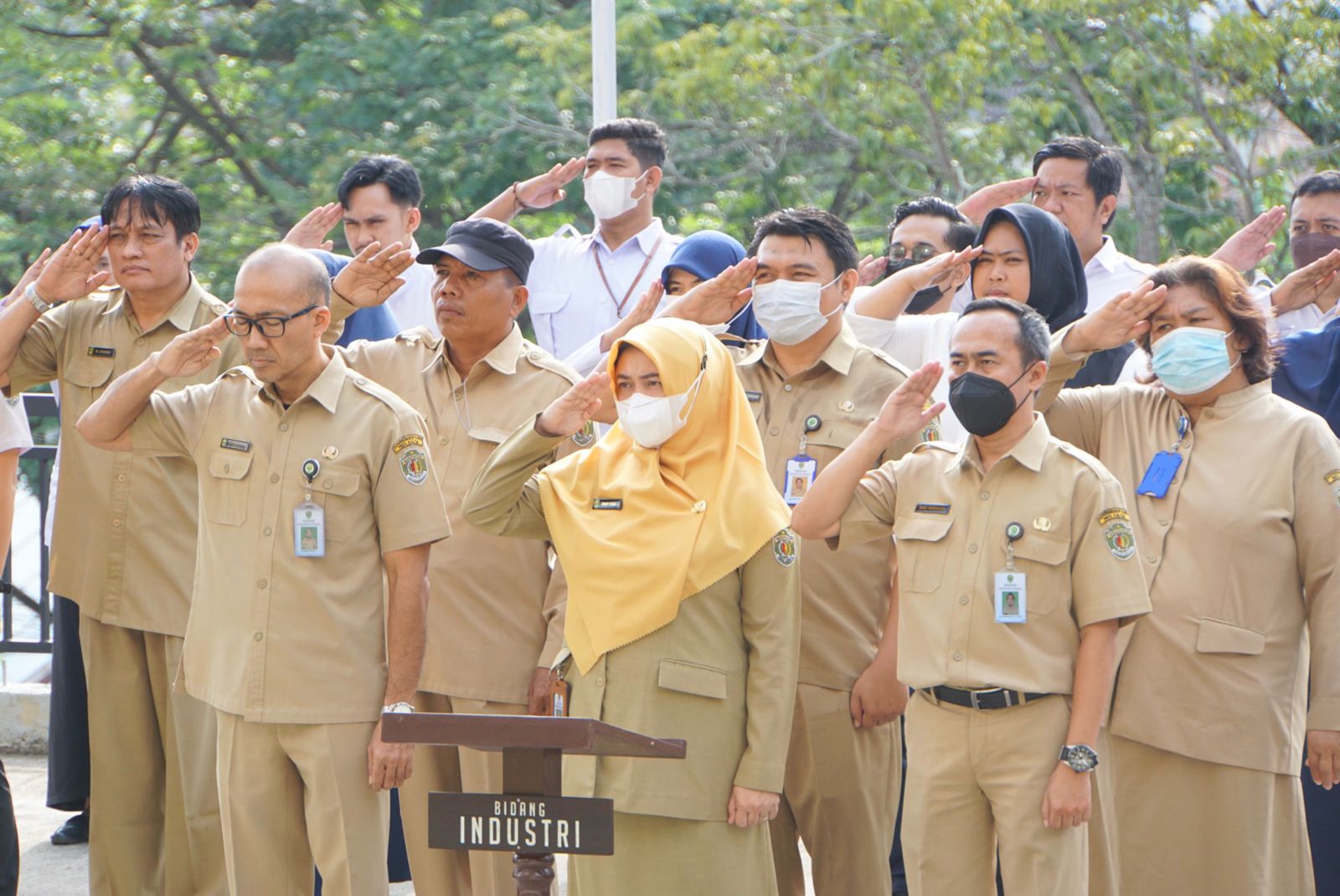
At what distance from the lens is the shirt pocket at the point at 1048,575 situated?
409 cm

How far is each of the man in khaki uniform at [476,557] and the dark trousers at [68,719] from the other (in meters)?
1.66

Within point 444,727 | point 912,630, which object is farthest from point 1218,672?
point 444,727

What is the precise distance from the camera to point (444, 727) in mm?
3207

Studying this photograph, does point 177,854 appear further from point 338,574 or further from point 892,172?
point 892,172

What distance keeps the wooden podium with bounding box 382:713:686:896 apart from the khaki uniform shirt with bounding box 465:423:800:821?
0.77 meters

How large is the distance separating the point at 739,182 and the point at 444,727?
916 cm

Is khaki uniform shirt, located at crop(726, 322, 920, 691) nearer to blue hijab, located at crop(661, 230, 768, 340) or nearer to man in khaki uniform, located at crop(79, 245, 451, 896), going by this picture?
blue hijab, located at crop(661, 230, 768, 340)

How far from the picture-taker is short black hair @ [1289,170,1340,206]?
19.1 feet

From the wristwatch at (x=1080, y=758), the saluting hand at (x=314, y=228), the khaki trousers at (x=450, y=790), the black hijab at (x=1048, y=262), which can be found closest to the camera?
the wristwatch at (x=1080, y=758)

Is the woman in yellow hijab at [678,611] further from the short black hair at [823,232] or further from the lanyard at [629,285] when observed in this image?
the lanyard at [629,285]

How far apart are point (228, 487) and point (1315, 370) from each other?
11.0 feet

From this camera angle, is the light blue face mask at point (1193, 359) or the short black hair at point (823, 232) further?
the short black hair at point (823, 232)

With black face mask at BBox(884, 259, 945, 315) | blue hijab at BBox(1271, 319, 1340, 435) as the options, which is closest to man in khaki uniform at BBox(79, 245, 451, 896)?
black face mask at BBox(884, 259, 945, 315)

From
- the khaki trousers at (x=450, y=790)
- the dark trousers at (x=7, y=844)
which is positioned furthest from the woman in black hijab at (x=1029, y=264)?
the dark trousers at (x=7, y=844)
